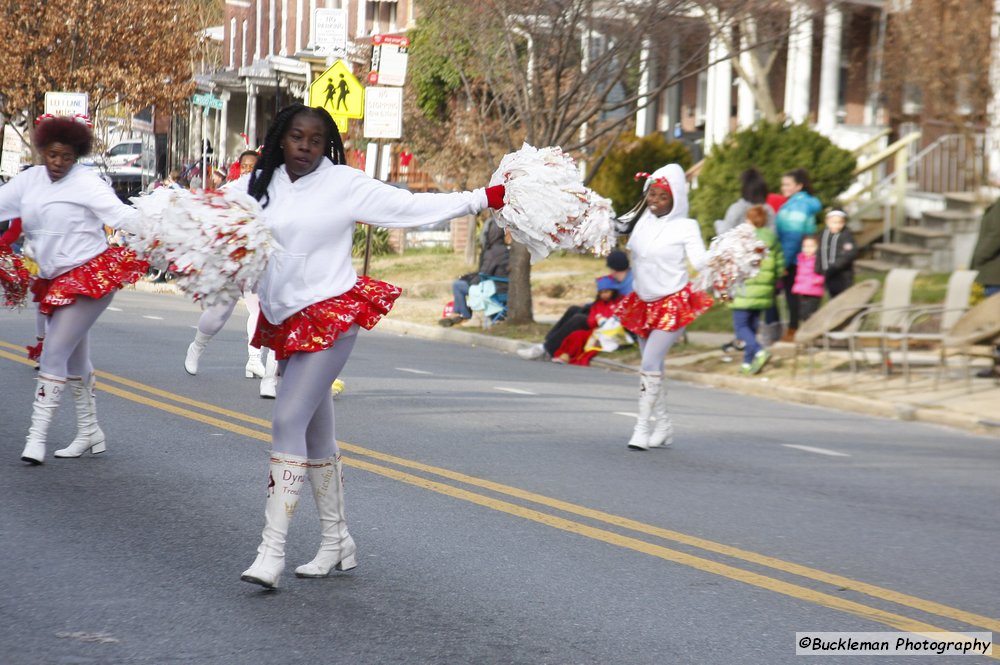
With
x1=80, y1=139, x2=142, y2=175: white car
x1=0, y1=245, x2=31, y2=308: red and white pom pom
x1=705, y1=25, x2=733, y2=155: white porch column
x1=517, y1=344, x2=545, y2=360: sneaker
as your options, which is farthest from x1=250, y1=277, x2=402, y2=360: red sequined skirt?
x1=80, y1=139, x2=142, y2=175: white car

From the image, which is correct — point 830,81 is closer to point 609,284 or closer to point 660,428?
point 609,284

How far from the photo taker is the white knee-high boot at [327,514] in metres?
6.04

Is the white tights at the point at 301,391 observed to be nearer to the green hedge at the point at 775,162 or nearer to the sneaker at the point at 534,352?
the sneaker at the point at 534,352

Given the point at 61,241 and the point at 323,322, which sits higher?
the point at 61,241

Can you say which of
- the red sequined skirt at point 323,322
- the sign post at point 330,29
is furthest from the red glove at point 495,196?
the sign post at point 330,29

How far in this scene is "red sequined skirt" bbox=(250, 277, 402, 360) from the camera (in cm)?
575

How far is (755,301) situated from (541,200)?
34.0 feet

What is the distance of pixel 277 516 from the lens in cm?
572

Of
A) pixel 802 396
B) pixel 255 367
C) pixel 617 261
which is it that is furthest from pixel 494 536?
pixel 617 261

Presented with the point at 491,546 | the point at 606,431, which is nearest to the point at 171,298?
the point at 606,431

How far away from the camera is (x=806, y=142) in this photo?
24016mm

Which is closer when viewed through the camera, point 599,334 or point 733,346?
point 733,346

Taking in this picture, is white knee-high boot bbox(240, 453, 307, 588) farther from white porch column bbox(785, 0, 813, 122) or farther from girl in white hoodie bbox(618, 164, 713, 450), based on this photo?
white porch column bbox(785, 0, 813, 122)

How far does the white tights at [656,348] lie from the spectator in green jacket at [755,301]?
19.6ft
